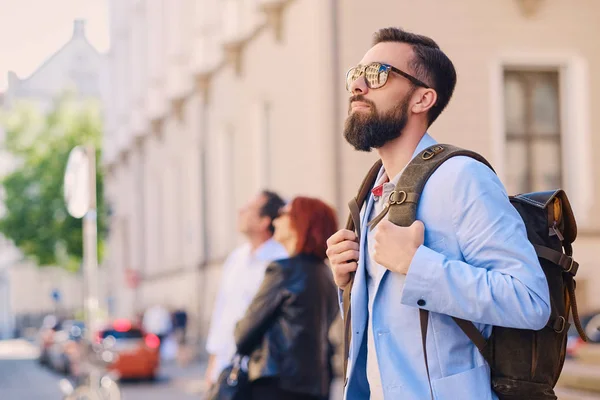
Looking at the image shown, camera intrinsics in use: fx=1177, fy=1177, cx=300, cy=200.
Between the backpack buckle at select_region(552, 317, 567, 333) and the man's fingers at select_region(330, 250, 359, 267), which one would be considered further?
the man's fingers at select_region(330, 250, 359, 267)

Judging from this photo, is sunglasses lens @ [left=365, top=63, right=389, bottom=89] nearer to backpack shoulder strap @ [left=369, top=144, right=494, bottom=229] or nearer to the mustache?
the mustache

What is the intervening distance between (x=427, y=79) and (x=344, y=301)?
27.5 inches

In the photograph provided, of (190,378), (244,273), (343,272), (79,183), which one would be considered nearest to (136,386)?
(190,378)

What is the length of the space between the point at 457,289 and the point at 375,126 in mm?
573

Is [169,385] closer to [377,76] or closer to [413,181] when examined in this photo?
[377,76]

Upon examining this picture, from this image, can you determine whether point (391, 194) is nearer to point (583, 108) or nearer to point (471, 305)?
point (471, 305)

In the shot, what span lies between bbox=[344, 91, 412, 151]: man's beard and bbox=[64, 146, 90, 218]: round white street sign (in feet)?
30.6

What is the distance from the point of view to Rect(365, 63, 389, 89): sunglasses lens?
11.1 feet

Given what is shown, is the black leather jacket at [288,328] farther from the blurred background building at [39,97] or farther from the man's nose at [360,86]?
the blurred background building at [39,97]

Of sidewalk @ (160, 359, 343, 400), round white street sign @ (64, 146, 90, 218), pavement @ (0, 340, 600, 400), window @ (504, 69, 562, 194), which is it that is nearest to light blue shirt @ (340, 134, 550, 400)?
pavement @ (0, 340, 600, 400)

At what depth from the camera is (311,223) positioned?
19.4 feet

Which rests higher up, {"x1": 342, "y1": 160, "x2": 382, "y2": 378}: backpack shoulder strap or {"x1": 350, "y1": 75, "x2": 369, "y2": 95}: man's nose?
{"x1": 350, "y1": 75, "x2": 369, "y2": 95}: man's nose

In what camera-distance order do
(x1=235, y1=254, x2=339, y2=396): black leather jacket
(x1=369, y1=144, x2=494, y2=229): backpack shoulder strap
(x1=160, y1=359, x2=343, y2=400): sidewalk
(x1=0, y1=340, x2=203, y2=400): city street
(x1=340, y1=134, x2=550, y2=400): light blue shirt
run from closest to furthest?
(x1=340, y1=134, x2=550, y2=400): light blue shirt < (x1=369, y1=144, x2=494, y2=229): backpack shoulder strap < (x1=235, y1=254, x2=339, y2=396): black leather jacket < (x1=160, y1=359, x2=343, y2=400): sidewalk < (x1=0, y1=340, x2=203, y2=400): city street

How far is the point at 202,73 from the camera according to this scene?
1216 inches
